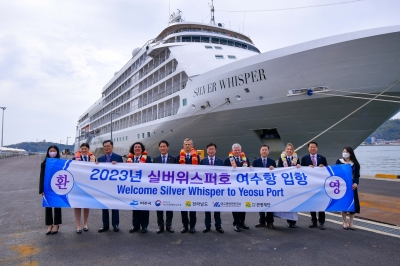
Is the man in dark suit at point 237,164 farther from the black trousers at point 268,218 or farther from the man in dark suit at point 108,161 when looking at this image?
the man in dark suit at point 108,161

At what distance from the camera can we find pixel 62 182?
520 cm

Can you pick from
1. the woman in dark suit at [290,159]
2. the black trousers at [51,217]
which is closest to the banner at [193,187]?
the black trousers at [51,217]

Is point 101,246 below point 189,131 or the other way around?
below

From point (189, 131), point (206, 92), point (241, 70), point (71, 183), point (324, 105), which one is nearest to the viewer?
point (71, 183)

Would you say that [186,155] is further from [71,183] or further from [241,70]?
[241,70]

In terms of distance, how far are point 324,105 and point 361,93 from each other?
138 centimetres

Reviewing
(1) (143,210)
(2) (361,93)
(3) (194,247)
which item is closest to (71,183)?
(1) (143,210)

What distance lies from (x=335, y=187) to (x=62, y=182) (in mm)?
5084

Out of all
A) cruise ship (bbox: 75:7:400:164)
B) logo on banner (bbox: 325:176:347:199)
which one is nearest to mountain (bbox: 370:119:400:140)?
cruise ship (bbox: 75:7:400:164)

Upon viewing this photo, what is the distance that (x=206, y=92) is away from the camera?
14750 mm

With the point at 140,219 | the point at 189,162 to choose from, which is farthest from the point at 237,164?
the point at 140,219

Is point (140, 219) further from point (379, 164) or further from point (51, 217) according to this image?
point (379, 164)

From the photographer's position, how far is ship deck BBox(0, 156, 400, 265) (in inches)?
152

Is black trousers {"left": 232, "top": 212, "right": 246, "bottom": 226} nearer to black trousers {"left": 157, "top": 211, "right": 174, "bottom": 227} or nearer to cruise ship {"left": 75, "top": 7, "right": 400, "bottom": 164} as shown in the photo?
black trousers {"left": 157, "top": 211, "right": 174, "bottom": 227}
